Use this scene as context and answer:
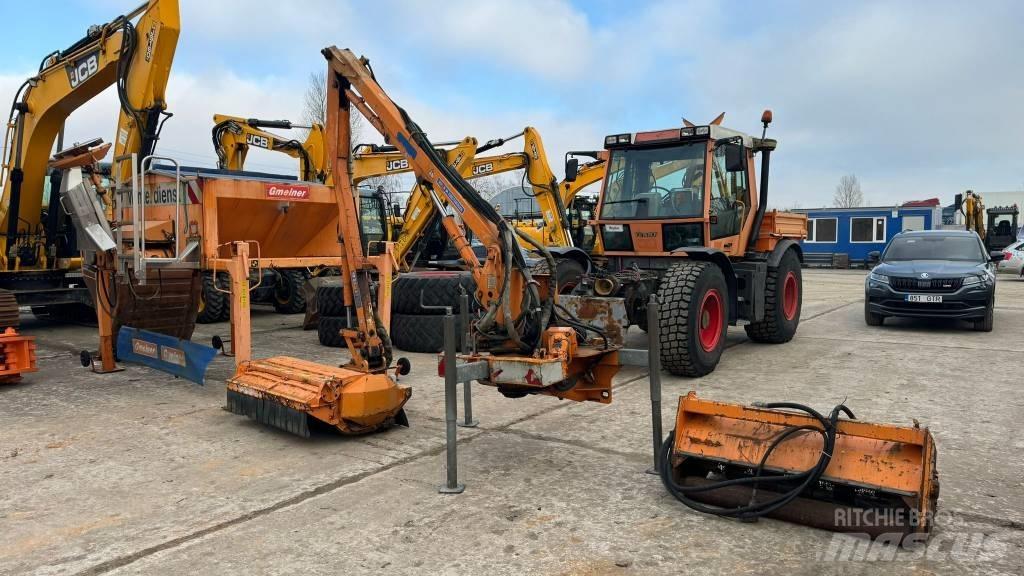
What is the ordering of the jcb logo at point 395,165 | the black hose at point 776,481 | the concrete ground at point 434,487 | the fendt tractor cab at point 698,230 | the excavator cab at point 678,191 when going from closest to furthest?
1. the concrete ground at point 434,487
2. the black hose at point 776,481
3. the fendt tractor cab at point 698,230
4. the excavator cab at point 678,191
5. the jcb logo at point 395,165

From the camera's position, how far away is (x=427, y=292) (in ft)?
30.0

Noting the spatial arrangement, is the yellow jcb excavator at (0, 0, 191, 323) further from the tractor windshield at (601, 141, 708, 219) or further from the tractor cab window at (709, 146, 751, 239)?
the tractor cab window at (709, 146, 751, 239)

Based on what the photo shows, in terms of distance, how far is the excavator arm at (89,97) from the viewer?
736 centimetres

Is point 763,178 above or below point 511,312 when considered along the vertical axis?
above

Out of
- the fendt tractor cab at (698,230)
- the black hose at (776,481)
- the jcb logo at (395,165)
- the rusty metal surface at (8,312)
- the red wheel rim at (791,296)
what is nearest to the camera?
the black hose at (776,481)

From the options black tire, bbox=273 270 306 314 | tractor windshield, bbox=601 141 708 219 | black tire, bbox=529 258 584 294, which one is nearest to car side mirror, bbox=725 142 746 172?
tractor windshield, bbox=601 141 708 219

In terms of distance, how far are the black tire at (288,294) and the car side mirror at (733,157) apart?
26.5 feet

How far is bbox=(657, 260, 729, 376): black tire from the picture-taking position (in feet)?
23.0

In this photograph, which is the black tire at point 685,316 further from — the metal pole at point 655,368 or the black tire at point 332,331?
the black tire at point 332,331

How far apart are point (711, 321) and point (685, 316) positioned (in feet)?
3.16

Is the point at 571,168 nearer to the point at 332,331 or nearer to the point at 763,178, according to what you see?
the point at 763,178

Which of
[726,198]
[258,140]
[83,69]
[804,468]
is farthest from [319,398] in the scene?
[258,140]

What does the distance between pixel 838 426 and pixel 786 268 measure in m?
6.31

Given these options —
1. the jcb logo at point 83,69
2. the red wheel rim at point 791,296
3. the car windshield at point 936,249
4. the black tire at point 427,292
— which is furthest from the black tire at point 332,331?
the car windshield at point 936,249
